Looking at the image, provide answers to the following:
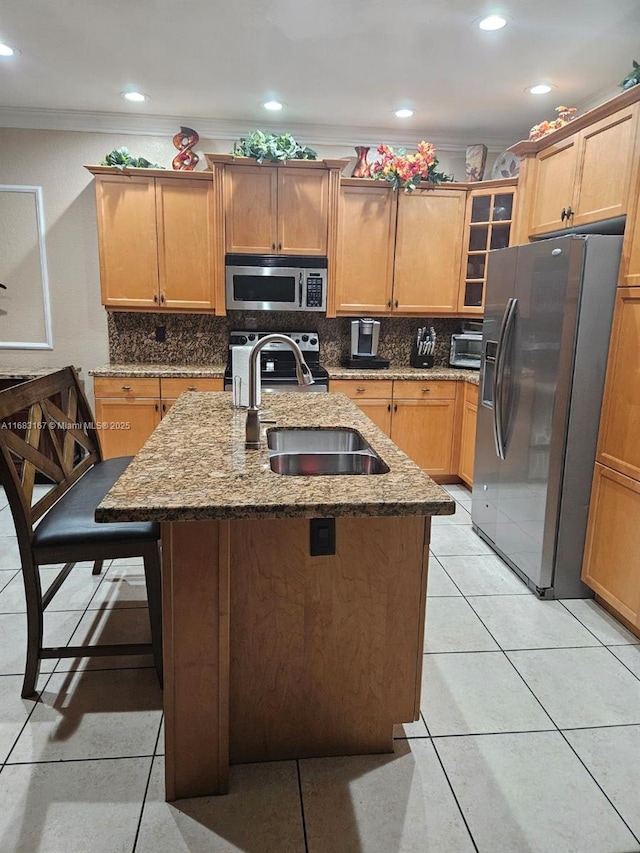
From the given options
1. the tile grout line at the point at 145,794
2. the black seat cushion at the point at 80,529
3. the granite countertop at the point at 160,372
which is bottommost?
the tile grout line at the point at 145,794

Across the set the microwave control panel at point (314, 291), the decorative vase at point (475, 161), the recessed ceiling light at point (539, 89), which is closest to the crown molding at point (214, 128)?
the decorative vase at point (475, 161)

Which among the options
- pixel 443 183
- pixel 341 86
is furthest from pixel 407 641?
pixel 443 183

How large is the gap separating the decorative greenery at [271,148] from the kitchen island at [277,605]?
272cm

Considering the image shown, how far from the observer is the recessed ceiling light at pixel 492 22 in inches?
98.0

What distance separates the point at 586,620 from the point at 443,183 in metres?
3.07

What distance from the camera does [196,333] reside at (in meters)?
4.39

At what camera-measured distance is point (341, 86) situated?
332 cm

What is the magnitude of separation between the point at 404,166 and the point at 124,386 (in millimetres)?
2489

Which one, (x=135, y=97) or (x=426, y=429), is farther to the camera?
(x=426, y=429)

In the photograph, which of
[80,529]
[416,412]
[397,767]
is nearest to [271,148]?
[416,412]

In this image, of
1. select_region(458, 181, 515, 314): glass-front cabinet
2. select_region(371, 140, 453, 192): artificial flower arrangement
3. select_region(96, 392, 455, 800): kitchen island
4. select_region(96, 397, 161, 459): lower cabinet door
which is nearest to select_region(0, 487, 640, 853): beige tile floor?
select_region(96, 392, 455, 800): kitchen island

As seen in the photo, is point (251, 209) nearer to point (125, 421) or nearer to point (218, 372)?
point (218, 372)

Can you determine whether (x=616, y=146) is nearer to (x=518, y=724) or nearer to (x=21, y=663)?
(x=518, y=724)

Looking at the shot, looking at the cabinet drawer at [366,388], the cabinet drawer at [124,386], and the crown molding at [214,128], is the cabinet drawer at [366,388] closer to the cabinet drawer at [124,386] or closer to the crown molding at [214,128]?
the cabinet drawer at [124,386]
